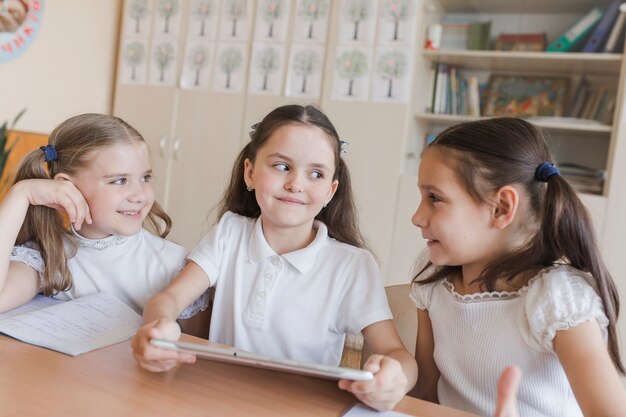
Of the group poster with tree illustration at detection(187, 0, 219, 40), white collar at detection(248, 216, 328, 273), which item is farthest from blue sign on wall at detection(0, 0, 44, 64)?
white collar at detection(248, 216, 328, 273)

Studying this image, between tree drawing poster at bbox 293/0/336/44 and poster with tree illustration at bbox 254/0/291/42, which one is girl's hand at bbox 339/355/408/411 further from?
poster with tree illustration at bbox 254/0/291/42

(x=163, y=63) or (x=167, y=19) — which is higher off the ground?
(x=167, y=19)

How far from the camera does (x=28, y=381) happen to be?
2.62 feet

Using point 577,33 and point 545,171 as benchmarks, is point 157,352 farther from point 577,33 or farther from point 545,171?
point 577,33

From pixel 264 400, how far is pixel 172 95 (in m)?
3.33

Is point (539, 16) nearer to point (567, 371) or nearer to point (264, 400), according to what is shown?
point (567, 371)

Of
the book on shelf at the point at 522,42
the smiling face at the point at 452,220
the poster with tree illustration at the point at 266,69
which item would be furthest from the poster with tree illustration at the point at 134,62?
the smiling face at the point at 452,220

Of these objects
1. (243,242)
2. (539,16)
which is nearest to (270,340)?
(243,242)

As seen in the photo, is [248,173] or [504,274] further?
Result: [248,173]

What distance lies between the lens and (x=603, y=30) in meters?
2.99

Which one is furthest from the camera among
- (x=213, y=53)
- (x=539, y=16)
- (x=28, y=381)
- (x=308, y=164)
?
(x=213, y=53)

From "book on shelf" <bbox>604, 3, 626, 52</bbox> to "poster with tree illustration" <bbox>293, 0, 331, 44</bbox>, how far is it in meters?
1.49

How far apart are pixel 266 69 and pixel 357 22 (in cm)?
62

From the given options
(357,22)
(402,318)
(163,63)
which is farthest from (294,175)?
(163,63)
